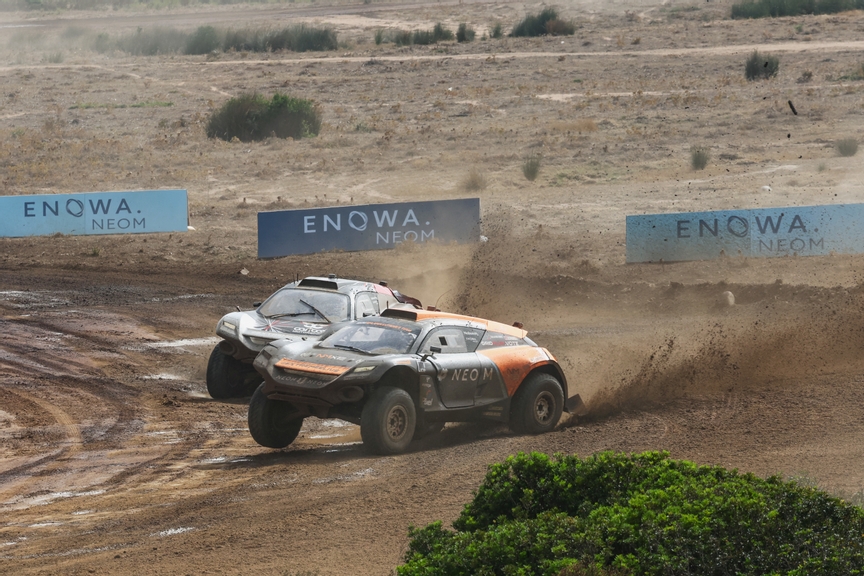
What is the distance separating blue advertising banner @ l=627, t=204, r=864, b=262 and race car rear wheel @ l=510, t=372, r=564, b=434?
1159cm

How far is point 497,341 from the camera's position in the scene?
13.1 metres

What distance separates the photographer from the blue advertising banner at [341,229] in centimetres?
2634

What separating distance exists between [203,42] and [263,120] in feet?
103

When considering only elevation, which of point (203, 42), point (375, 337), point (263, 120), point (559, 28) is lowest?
point (375, 337)

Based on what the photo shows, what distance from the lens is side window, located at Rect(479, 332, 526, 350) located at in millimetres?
12961

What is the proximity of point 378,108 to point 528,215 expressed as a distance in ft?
67.1

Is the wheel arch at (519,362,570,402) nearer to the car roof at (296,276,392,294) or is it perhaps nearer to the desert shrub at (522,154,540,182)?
the car roof at (296,276,392,294)

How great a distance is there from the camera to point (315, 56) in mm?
65188

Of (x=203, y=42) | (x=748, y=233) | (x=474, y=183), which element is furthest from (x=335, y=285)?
(x=203, y=42)

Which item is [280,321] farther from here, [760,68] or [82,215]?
[760,68]

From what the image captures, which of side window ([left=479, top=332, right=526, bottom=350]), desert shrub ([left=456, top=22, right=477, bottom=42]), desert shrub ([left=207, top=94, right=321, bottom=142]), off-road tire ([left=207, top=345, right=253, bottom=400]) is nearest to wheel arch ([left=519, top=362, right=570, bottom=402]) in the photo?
side window ([left=479, top=332, right=526, bottom=350])

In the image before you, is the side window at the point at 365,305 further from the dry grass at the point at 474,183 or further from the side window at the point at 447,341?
the dry grass at the point at 474,183

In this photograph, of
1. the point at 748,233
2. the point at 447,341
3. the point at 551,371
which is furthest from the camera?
the point at 748,233

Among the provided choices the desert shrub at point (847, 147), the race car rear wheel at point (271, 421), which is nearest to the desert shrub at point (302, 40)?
the desert shrub at point (847, 147)
